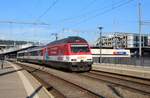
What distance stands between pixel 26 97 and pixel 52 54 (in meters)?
28.2

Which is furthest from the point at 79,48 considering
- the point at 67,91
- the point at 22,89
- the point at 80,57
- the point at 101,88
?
the point at 22,89

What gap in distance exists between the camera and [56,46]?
38.8m

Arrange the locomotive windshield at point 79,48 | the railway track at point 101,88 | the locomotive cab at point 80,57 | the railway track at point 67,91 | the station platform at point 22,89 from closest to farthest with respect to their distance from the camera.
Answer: the station platform at point 22,89
the railway track at point 101,88
the railway track at point 67,91
the locomotive cab at point 80,57
the locomotive windshield at point 79,48

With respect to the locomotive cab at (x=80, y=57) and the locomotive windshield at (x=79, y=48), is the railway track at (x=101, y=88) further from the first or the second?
the locomotive windshield at (x=79, y=48)

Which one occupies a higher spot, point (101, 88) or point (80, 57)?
point (80, 57)

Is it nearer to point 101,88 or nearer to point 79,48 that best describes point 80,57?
point 79,48

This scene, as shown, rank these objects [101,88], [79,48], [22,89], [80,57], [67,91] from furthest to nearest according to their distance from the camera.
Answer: [79,48] < [80,57] < [101,88] < [67,91] < [22,89]

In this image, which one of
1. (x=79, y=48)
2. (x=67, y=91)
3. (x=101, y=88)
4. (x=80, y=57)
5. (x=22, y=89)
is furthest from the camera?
(x=79, y=48)

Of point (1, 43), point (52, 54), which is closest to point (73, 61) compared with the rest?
point (52, 54)

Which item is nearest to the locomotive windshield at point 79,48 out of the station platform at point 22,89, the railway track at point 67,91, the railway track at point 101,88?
the railway track at point 101,88

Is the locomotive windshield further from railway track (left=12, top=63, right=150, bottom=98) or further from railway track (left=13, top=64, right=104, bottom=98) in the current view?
railway track (left=13, top=64, right=104, bottom=98)

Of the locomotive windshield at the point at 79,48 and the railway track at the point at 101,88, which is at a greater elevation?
the locomotive windshield at the point at 79,48

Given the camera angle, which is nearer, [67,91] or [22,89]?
[22,89]

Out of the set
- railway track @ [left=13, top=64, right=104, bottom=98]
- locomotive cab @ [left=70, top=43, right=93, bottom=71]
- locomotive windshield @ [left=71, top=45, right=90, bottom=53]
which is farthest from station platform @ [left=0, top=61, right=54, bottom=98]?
locomotive windshield @ [left=71, top=45, right=90, bottom=53]
